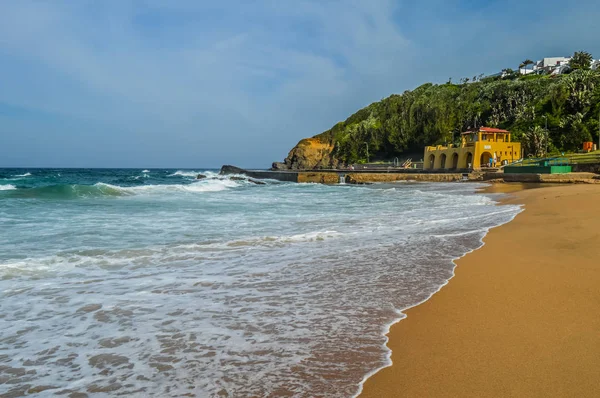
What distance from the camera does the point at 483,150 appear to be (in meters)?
47.0

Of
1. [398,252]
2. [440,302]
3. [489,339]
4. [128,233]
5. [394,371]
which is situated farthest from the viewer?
[128,233]

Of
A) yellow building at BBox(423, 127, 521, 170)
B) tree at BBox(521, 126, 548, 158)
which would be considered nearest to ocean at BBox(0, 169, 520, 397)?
yellow building at BBox(423, 127, 521, 170)

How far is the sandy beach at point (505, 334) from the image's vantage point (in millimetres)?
2527

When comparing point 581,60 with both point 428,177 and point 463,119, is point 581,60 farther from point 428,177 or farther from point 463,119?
point 428,177

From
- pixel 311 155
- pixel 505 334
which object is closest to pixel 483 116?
pixel 311 155

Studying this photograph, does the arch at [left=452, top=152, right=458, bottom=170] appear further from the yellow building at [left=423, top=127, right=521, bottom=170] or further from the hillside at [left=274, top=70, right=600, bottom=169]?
the hillside at [left=274, top=70, right=600, bottom=169]

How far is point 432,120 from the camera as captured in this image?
74.2m

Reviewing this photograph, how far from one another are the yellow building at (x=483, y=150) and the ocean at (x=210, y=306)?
1623 inches

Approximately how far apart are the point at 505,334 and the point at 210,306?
266 cm

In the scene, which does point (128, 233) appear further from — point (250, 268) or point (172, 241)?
point (250, 268)

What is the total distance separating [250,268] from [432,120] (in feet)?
242

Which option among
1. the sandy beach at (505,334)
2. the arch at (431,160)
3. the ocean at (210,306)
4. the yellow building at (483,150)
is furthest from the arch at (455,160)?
the sandy beach at (505,334)

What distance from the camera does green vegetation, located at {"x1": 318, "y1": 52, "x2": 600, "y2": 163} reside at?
5359cm

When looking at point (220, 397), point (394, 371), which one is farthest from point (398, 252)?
point (220, 397)
